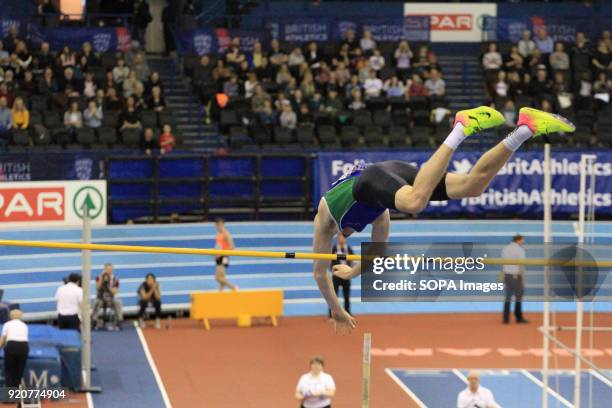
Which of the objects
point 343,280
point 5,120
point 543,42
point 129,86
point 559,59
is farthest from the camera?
point 543,42

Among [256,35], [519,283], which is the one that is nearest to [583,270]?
[519,283]

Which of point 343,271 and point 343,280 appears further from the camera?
point 343,280

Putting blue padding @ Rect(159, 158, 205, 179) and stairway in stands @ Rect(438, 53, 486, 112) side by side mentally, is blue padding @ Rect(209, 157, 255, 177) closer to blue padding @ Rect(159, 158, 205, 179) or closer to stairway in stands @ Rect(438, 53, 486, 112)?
blue padding @ Rect(159, 158, 205, 179)

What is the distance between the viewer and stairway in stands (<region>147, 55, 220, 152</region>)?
88.6 feet

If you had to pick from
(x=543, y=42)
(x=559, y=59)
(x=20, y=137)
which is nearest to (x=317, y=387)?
(x=20, y=137)

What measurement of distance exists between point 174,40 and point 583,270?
18479 millimetres

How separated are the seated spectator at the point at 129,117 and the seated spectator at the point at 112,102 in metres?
0.36

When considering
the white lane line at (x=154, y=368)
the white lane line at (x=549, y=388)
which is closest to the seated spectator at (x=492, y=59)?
the white lane line at (x=549, y=388)

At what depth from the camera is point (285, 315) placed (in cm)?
2331

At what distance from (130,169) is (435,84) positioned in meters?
7.66

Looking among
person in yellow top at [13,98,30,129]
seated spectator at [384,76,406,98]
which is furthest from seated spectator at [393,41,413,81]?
person in yellow top at [13,98,30,129]

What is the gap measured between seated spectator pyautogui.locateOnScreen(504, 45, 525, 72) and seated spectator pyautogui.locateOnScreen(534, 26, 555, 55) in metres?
0.81

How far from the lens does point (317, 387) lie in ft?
51.5

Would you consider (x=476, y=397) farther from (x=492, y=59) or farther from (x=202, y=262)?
(x=492, y=59)
